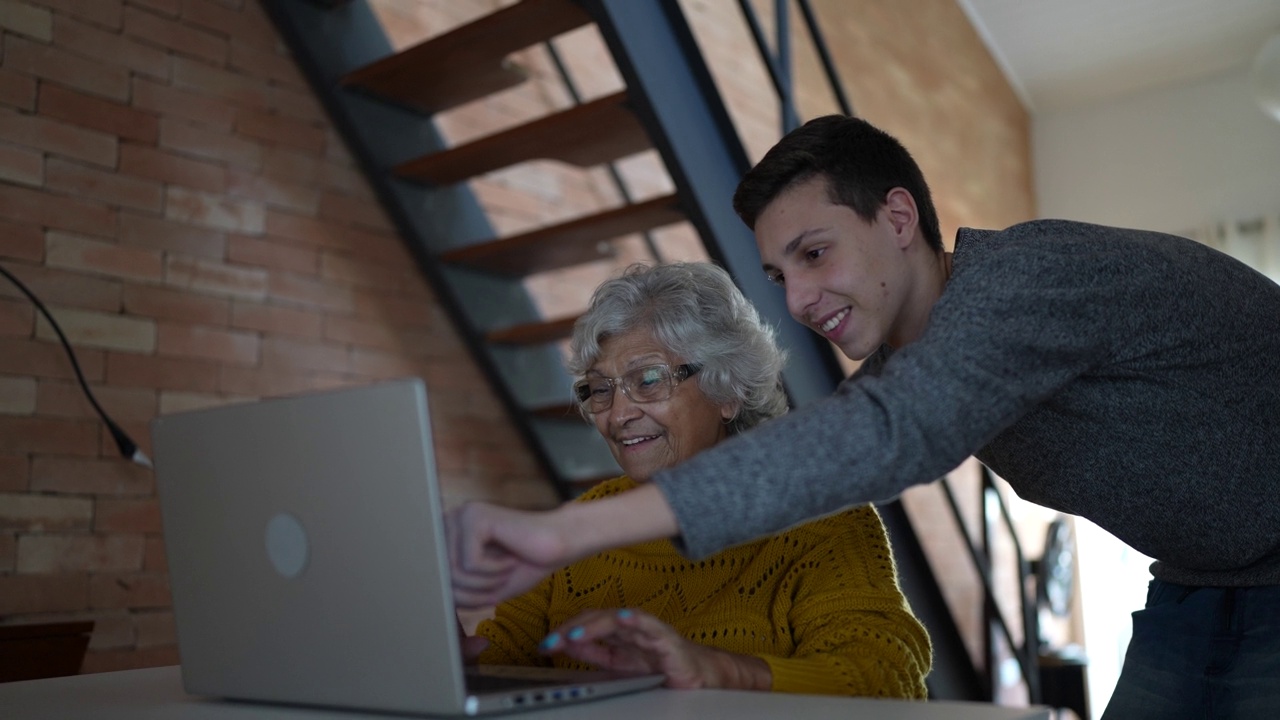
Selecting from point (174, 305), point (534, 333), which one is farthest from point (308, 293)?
point (534, 333)

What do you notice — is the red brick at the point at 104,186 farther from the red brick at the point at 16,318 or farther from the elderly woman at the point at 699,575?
the elderly woman at the point at 699,575

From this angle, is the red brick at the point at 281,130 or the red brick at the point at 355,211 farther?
the red brick at the point at 355,211

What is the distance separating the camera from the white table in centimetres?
96

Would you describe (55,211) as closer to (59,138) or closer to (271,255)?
(59,138)

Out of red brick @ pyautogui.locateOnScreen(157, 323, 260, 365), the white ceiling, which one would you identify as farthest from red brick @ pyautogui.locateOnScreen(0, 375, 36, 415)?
the white ceiling

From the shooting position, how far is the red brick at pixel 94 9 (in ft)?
7.79

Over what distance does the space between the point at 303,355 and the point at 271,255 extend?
0.24 m

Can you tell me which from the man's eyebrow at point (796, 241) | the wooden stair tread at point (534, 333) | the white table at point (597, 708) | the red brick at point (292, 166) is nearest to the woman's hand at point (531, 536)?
the white table at point (597, 708)

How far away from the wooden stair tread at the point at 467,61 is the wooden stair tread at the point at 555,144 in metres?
0.16

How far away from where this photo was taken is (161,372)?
2477mm

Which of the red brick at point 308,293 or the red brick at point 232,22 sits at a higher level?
the red brick at point 232,22

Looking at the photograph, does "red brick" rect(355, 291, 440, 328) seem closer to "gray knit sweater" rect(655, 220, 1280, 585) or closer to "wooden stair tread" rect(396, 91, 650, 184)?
"wooden stair tread" rect(396, 91, 650, 184)

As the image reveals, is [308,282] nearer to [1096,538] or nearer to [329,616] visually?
[329,616]

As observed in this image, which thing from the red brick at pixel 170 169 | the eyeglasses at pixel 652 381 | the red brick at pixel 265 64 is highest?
the red brick at pixel 265 64
